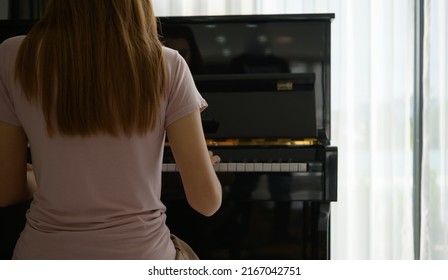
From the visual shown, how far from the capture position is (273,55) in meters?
2.55

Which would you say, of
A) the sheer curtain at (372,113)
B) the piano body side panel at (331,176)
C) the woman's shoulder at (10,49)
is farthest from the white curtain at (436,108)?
the woman's shoulder at (10,49)

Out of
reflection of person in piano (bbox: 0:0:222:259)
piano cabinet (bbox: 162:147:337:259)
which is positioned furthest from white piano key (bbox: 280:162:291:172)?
reflection of person in piano (bbox: 0:0:222:259)

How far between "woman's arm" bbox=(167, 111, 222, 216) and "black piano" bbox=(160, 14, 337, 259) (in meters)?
1.08

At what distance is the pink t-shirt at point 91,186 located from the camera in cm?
112

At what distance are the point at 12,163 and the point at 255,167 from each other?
1179mm

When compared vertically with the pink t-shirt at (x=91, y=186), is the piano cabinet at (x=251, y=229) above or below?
below

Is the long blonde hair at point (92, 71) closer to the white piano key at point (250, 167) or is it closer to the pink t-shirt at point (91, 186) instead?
the pink t-shirt at point (91, 186)

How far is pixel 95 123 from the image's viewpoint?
3.60ft

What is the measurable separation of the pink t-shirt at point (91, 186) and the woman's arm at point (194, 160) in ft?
0.07

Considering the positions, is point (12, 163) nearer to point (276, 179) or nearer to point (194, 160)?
point (194, 160)

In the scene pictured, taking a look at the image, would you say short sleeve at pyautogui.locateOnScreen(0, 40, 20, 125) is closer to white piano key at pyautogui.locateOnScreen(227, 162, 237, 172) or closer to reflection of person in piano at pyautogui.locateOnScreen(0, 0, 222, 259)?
reflection of person in piano at pyautogui.locateOnScreen(0, 0, 222, 259)

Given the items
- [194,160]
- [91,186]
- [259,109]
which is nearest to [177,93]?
[194,160]

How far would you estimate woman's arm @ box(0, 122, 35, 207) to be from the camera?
117cm

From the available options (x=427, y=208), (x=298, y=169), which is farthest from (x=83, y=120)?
(x=427, y=208)
